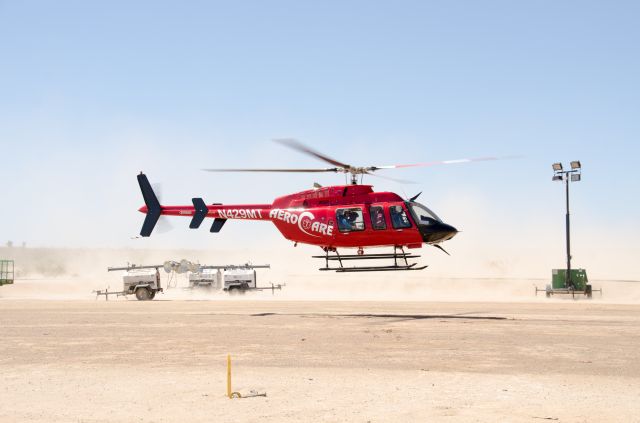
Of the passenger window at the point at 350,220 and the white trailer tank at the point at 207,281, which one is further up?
the passenger window at the point at 350,220

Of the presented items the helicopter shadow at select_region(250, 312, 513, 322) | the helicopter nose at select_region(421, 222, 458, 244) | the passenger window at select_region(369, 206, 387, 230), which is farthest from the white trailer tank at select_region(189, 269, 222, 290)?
the helicopter nose at select_region(421, 222, 458, 244)

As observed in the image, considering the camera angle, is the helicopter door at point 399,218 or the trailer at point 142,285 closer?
the helicopter door at point 399,218

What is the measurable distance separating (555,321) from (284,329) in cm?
943

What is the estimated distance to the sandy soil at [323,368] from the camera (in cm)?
1094

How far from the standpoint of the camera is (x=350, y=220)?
24.9 m

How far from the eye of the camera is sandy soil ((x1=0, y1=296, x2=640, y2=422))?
35.9ft

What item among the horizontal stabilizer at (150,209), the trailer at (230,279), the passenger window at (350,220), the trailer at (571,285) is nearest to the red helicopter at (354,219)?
the passenger window at (350,220)

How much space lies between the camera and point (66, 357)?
53.6 ft

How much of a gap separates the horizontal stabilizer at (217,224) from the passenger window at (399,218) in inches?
292

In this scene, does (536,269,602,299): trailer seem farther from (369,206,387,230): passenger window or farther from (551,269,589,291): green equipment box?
(369,206,387,230): passenger window

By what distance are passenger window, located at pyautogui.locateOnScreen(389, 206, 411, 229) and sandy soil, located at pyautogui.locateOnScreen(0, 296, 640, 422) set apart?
3342 millimetres

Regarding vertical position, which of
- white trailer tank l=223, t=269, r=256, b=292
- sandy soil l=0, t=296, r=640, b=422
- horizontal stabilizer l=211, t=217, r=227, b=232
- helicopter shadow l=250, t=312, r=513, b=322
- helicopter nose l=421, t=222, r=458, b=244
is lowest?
helicopter shadow l=250, t=312, r=513, b=322

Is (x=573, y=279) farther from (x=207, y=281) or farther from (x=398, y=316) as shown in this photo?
(x=207, y=281)

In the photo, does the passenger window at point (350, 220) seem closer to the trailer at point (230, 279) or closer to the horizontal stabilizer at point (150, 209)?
the horizontal stabilizer at point (150, 209)
